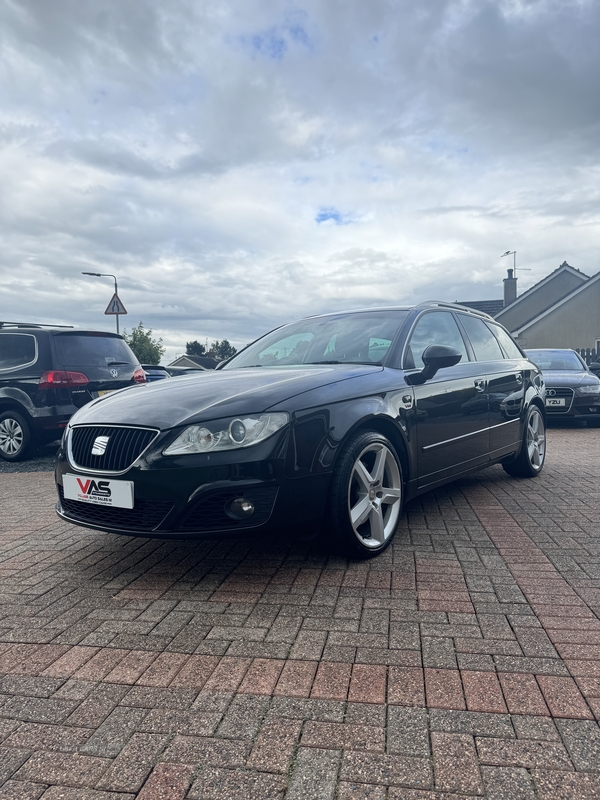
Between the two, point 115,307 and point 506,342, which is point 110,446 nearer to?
point 506,342

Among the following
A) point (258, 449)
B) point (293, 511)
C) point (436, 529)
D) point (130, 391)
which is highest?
point (130, 391)

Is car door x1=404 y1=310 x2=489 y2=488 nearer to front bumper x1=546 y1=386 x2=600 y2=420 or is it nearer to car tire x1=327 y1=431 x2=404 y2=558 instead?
car tire x1=327 y1=431 x2=404 y2=558

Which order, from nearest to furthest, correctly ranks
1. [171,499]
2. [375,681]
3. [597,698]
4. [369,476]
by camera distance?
[597,698] → [375,681] → [171,499] → [369,476]

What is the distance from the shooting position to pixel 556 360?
1259cm

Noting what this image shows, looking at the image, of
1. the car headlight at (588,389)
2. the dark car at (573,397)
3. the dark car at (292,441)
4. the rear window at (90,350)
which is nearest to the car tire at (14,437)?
the rear window at (90,350)

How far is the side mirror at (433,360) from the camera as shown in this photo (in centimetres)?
419

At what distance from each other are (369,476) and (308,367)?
0.90 metres

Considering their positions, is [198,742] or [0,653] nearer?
[198,742]

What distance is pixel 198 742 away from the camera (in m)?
1.94

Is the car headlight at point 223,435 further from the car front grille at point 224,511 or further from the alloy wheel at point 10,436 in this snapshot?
the alloy wheel at point 10,436

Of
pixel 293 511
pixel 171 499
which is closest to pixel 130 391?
pixel 171 499

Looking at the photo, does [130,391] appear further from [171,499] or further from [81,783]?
[81,783]

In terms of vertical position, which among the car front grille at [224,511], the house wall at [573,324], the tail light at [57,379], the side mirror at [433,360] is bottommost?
the car front grille at [224,511]

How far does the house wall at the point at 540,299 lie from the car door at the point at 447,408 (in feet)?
113
